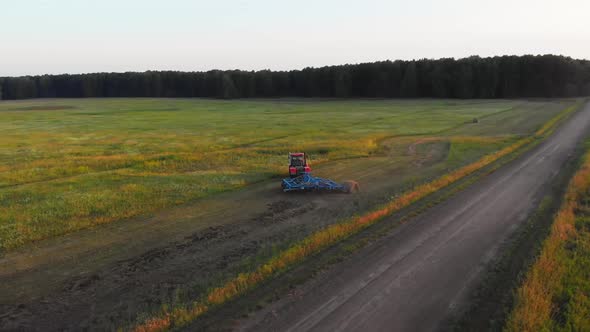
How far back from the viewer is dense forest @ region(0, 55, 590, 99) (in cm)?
13038

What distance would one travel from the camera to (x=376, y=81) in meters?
149

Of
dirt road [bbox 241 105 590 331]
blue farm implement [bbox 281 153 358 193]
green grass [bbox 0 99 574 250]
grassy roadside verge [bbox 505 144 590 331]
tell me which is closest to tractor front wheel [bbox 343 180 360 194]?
blue farm implement [bbox 281 153 358 193]

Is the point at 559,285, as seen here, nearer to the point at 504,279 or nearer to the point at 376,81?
the point at 504,279

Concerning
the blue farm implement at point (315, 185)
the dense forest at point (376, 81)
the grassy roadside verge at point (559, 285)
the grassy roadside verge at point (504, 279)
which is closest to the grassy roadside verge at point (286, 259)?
the blue farm implement at point (315, 185)

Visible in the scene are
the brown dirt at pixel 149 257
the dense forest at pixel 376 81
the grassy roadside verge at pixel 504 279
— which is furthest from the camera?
the dense forest at pixel 376 81

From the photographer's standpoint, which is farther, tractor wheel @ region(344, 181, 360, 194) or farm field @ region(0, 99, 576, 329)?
tractor wheel @ region(344, 181, 360, 194)

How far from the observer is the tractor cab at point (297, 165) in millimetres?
28812

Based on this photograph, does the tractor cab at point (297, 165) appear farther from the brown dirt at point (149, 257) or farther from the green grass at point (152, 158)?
the brown dirt at point (149, 257)

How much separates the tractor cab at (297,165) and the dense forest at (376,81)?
4654 inches

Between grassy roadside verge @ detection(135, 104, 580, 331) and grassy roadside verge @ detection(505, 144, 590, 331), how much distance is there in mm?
6911

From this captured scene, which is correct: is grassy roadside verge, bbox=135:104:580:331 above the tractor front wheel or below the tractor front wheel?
below

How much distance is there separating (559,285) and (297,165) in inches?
738

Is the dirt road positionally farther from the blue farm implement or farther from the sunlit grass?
the blue farm implement

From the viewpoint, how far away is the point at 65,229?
1958cm
